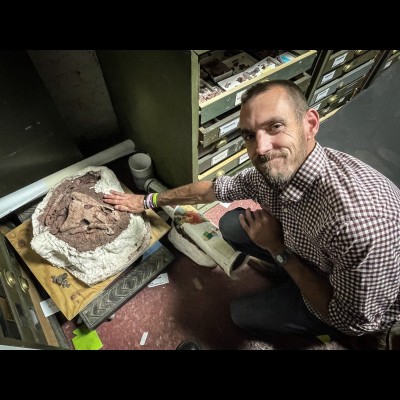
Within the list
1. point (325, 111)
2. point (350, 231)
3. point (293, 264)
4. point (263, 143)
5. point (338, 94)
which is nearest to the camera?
point (350, 231)

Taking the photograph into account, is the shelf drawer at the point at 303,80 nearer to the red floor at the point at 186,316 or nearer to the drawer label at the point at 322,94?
the drawer label at the point at 322,94

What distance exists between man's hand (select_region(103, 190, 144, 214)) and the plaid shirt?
62 cm

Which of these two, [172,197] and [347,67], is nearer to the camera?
[172,197]

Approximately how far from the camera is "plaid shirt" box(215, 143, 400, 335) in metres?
0.69

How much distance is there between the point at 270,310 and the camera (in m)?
1.08

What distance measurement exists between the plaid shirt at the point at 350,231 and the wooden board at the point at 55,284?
0.70m

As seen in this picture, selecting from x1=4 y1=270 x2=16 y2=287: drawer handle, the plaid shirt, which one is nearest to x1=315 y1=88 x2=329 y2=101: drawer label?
the plaid shirt

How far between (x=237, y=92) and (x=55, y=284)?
105 cm

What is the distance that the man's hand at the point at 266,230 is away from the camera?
102 centimetres

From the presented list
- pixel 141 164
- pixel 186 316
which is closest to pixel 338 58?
pixel 141 164

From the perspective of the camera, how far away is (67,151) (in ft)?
4.74

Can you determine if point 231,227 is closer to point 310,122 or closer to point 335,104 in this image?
point 310,122
